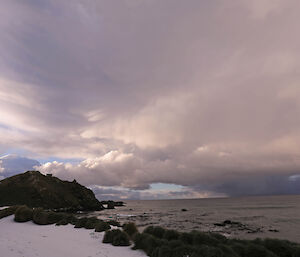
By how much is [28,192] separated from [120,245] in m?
112

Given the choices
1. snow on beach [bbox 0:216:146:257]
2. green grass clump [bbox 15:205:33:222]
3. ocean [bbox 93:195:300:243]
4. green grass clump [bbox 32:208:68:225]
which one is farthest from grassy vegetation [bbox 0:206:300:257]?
ocean [bbox 93:195:300:243]

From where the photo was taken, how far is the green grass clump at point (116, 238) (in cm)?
1402

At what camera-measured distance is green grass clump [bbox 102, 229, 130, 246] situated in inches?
552

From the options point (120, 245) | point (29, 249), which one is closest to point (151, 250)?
point (120, 245)

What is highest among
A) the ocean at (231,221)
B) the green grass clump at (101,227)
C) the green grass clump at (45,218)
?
the green grass clump at (45,218)

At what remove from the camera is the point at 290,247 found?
1340 centimetres

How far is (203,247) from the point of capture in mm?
10625

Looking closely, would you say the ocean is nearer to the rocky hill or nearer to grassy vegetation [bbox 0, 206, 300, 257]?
grassy vegetation [bbox 0, 206, 300, 257]

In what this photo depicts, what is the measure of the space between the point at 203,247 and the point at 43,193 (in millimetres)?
114157

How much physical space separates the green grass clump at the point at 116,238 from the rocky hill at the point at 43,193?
9771cm

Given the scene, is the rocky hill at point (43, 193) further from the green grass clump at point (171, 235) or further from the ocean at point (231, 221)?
the green grass clump at point (171, 235)

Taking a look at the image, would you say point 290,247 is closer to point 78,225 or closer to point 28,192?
point 78,225

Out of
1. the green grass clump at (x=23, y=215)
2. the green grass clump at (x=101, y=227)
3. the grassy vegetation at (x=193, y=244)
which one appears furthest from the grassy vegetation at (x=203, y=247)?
the green grass clump at (x=23, y=215)

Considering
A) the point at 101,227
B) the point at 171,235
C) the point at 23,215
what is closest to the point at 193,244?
the point at 171,235
